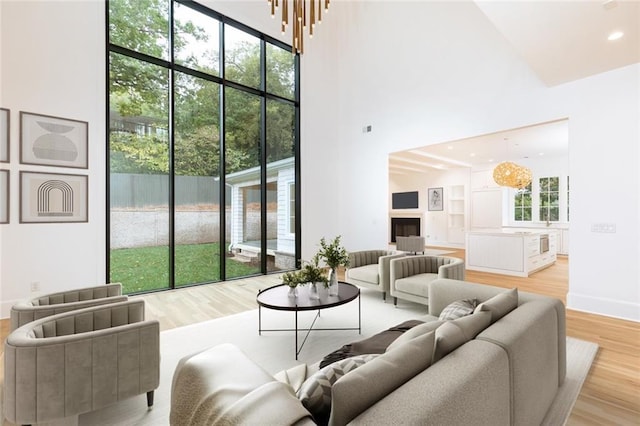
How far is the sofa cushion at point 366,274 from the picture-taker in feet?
14.3

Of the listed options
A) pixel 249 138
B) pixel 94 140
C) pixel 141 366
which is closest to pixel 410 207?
pixel 249 138

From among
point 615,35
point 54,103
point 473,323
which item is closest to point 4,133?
point 54,103

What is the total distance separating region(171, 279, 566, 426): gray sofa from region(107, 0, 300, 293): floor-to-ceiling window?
13.1 ft

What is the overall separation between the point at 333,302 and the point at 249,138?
13.3ft

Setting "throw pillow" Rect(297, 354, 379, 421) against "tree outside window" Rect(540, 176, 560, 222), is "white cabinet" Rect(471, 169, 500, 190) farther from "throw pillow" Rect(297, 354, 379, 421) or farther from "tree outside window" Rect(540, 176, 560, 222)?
"throw pillow" Rect(297, 354, 379, 421)

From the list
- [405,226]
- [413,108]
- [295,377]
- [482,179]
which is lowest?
[295,377]

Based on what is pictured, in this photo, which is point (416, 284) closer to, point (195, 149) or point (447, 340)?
point (447, 340)

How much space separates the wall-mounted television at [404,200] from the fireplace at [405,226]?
1.85 ft

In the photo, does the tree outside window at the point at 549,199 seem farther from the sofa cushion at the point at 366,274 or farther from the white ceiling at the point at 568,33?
the sofa cushion at the point at 366,274

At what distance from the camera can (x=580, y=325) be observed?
3463mm

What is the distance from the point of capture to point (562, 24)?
2.79 m

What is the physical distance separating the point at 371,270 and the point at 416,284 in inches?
32.4

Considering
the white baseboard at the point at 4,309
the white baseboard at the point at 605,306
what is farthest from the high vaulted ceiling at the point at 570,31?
the white baseboard at the point at 4,309

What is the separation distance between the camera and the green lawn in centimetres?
465
